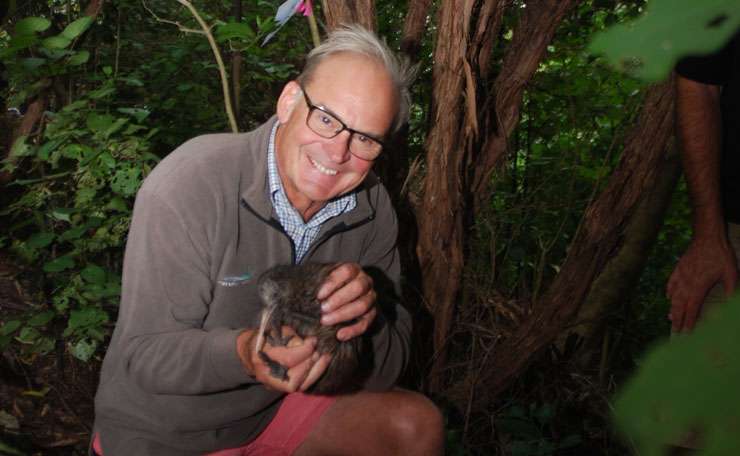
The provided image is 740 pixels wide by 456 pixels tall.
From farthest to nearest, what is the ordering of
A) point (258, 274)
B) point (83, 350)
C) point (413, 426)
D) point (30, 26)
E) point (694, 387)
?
1. point (83, 350)
2. point (30, 26)
3. point (413, 426)
4. point (258, 274)
5. point (694, 387)

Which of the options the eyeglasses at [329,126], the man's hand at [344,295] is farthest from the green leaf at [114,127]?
the man's hand at [344,295]

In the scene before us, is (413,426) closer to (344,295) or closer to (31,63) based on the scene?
(344,295)

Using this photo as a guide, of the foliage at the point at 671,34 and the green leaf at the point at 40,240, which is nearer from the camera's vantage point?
the foliage at the point at 671,34

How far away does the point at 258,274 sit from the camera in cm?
217

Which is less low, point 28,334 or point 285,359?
point 285,359

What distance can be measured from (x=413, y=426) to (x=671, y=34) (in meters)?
2.14

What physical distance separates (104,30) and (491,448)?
159 inches

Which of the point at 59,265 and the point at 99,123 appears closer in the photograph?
the point at 59,265

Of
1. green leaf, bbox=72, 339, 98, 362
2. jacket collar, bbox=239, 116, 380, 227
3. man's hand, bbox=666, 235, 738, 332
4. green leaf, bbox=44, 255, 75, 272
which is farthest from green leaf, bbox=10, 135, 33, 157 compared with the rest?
man's hand, bbox=666, 235, 738, 332

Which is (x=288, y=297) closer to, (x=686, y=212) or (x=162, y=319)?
(x=162, y=319)

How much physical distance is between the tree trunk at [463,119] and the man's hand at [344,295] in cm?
137

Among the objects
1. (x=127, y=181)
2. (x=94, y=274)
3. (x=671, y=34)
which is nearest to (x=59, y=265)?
(x=94, y=274)

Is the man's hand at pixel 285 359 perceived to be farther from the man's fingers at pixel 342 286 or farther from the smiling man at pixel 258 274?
the man's fingers at pixel 342 286

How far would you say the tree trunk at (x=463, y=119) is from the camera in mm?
2869
